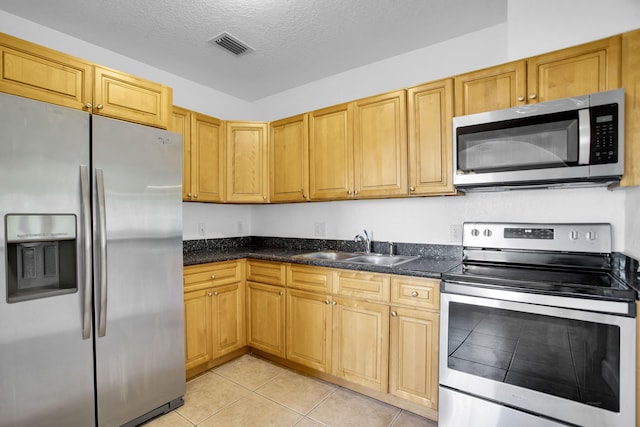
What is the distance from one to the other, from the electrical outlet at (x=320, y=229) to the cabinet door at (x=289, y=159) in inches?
15.2

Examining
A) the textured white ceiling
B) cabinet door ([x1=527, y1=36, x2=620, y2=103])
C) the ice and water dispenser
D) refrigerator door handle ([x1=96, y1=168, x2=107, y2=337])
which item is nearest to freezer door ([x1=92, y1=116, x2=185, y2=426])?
refrigerator door handle ([x1=96, y1=168, x2=107, y2=337])

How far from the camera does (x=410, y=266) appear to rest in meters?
2.08

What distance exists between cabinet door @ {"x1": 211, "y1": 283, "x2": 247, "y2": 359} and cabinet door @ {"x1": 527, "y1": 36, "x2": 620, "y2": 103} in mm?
2615

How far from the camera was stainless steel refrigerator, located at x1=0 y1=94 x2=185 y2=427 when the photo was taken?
1502mm

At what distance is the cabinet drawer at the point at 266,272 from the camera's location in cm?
261

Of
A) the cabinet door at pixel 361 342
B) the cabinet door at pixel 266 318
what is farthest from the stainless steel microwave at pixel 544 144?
the cabinet door at pixel 266 318

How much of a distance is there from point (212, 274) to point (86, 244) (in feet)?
3.36

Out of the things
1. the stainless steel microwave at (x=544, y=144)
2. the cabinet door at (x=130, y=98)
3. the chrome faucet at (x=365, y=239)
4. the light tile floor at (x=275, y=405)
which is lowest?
the light tile floor at (x=275, y=405)

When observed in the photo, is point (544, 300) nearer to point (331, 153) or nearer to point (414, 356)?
point (414, 356)

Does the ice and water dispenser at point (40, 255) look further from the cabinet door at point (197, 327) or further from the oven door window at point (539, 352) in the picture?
the oven door window at point (539, 352)

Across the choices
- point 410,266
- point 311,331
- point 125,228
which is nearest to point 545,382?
point 410,266

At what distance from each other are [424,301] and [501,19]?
207 cm

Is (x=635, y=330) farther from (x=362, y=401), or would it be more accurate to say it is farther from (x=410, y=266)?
(x=362, y=401)

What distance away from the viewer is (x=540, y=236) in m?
1.97
